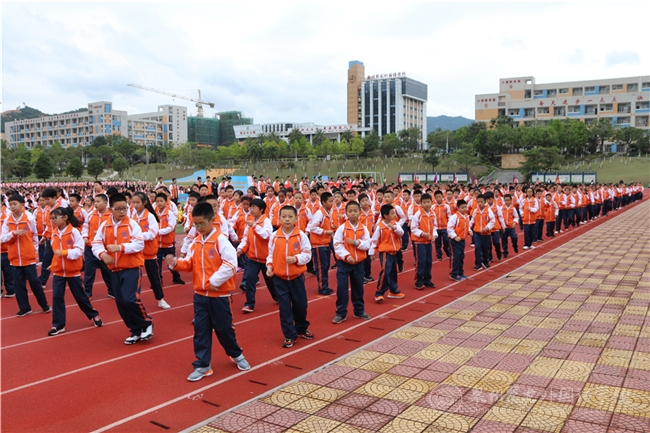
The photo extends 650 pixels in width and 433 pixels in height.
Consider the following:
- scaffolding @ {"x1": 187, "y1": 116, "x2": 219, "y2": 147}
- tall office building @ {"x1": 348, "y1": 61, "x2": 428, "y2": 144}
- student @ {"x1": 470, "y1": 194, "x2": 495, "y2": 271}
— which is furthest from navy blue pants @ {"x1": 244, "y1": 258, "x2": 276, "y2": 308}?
scaffolding @ {"x1": 187, "y1": 116, "x2": 219, "y2": 147}

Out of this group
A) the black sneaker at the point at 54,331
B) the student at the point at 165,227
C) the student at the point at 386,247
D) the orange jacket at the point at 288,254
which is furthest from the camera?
the student at the point at 165,227

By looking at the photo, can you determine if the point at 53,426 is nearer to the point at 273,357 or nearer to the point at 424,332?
the point at 273,357

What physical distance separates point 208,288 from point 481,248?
7.02 meters

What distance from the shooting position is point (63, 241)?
20.4ft

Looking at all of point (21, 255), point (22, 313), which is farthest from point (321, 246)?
point (22, 313)

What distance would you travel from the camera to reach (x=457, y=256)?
9078mm

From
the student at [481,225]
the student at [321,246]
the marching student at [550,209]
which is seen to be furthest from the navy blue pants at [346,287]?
the marching student at [550,209]

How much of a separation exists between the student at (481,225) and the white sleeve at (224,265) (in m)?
6.41

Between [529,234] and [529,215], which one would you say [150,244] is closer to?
[529,215]

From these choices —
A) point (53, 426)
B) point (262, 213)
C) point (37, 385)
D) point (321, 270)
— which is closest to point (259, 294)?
point (321, 270)

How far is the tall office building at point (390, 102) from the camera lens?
114m

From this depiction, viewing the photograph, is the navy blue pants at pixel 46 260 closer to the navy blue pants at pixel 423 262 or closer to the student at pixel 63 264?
the student at pixel 63 264

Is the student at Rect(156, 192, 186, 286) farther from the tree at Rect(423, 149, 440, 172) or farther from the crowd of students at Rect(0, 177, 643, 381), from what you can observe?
the tree at Rect(423, 149, 440, 172)

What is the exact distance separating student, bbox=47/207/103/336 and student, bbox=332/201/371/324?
3239 millimetres
